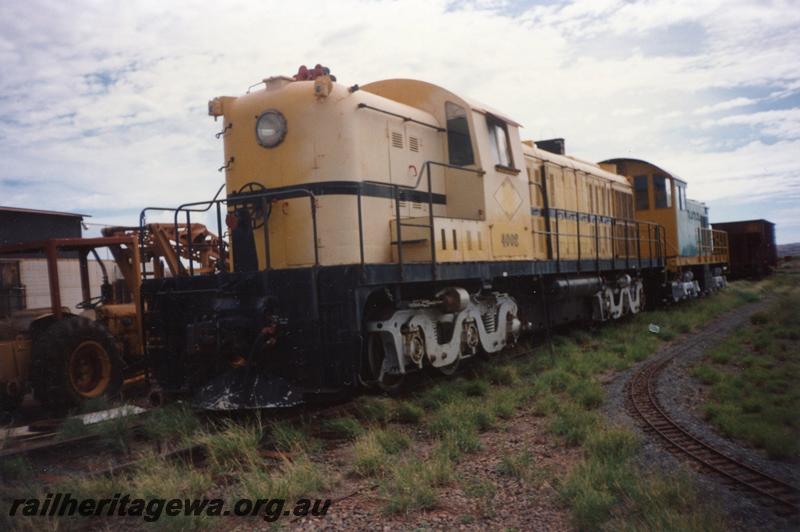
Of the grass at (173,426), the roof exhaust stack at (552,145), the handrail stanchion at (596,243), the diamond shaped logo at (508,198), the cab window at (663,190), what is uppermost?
the roof exhaust stack at (552,145)

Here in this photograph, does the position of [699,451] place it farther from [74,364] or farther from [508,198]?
[74,364]

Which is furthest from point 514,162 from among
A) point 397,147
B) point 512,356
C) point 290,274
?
point 290,274

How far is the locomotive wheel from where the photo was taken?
7582 millimetres

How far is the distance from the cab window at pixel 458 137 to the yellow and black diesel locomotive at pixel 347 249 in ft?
0.08

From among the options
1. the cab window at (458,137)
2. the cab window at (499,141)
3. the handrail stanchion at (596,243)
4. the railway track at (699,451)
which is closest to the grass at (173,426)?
the railway track at (699,451)

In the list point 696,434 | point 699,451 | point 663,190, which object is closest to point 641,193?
point 663,190

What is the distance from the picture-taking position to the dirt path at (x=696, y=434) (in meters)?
4.37

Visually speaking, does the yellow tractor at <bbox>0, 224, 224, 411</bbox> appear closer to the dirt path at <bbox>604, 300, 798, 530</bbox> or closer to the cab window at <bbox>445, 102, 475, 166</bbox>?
the cab window at <bbox>445, 102, 475, 166</bbox>

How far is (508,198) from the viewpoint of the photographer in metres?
10.3

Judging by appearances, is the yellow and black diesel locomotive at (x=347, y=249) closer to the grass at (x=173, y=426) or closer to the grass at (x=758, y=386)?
the grass at (x=173, y=426)

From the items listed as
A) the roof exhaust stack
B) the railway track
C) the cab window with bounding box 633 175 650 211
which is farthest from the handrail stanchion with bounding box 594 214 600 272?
the cab window with bounding box 633 175 650 211

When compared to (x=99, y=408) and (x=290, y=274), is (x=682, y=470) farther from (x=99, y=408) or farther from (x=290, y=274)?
(x=99, y=408)

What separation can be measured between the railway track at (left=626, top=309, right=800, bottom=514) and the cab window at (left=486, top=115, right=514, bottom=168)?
4.01 meters

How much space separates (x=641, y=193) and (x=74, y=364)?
17.3m
